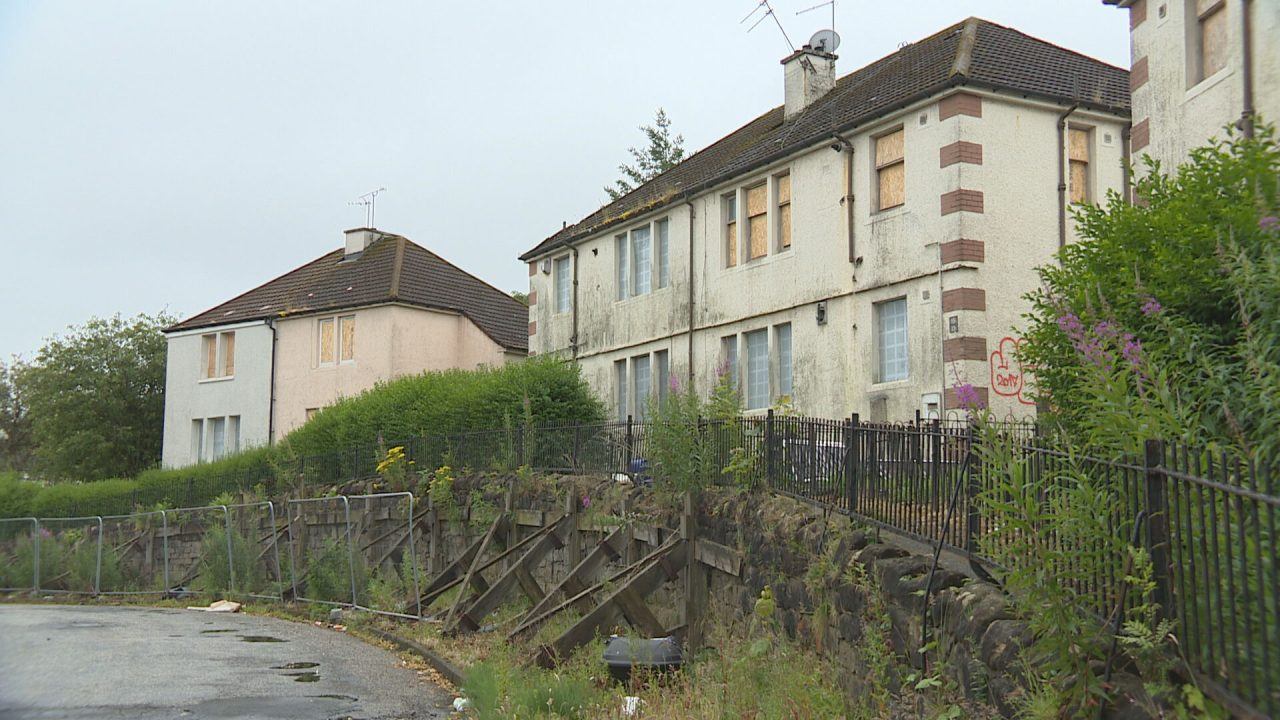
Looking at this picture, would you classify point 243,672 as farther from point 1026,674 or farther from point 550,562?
point 1026,674

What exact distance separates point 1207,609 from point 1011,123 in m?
15.9

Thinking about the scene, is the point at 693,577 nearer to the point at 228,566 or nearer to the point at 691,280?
the point at 691,280

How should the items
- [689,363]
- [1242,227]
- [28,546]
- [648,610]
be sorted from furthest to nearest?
[28,546], [689,363], [648,610], [1242,227]

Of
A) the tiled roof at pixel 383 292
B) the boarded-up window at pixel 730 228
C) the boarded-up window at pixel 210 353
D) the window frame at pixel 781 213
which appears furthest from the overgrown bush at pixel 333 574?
the boarded-up window at pixel 210 353

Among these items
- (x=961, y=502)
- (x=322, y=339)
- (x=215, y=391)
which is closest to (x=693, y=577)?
(x=961, y=502)

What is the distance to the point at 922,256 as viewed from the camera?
65.5ft

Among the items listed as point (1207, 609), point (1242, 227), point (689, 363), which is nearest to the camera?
Result: point (1207, 609)

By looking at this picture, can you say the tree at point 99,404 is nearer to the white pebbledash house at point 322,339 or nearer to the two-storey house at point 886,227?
the white pebbledash house at point 322,339

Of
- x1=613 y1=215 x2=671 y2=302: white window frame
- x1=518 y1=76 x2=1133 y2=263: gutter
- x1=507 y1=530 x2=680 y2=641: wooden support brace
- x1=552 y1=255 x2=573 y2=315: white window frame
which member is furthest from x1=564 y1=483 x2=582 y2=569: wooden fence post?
x1=552 y1=255 x2=573 y2=315: white window frame

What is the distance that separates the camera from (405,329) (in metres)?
39.9

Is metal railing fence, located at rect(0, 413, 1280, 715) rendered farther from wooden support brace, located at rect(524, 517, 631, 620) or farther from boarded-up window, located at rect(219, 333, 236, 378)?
boarded-up window, located at rect(219, 333, 236, 378)

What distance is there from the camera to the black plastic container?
1230 cm

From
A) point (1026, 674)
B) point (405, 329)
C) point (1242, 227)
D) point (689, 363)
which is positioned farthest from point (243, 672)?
point (405, 329)

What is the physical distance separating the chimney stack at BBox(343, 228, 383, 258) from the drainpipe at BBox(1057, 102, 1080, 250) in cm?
3063
